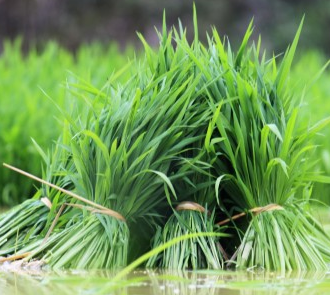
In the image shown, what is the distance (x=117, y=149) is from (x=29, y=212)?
506 millimetres

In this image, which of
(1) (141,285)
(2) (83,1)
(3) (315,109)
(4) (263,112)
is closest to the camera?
(1) (141,285)

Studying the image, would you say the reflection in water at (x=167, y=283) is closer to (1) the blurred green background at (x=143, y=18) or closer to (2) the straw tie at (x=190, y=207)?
(2) the straw tie at (x=190, y=207)

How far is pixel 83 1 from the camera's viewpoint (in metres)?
18.0

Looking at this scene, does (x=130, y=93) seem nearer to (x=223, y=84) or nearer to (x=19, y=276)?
Answer: (x=223, y=84)

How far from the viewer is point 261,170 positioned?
2934mm

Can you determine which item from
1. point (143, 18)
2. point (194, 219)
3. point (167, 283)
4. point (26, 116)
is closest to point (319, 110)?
point (26, 116)

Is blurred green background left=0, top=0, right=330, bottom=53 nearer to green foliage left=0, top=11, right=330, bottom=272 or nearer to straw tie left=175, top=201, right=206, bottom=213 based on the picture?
green foliage left=0, top=11, right=330, bottom=272

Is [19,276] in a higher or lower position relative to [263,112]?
lower

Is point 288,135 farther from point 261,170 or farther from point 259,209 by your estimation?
point 259,209

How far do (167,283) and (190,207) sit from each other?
14.7 inches

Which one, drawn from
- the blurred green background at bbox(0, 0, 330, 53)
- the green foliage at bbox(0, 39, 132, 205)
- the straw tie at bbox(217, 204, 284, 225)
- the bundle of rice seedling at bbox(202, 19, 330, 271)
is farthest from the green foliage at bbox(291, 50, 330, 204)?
the blurred green background at bbox(0, 0, 330, 53)

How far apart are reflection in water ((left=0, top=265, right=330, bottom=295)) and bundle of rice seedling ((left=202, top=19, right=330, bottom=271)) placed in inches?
4.5

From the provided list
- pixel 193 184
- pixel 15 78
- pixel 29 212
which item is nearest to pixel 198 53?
pixel 193 184

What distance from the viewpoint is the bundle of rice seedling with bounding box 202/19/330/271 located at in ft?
9.45
